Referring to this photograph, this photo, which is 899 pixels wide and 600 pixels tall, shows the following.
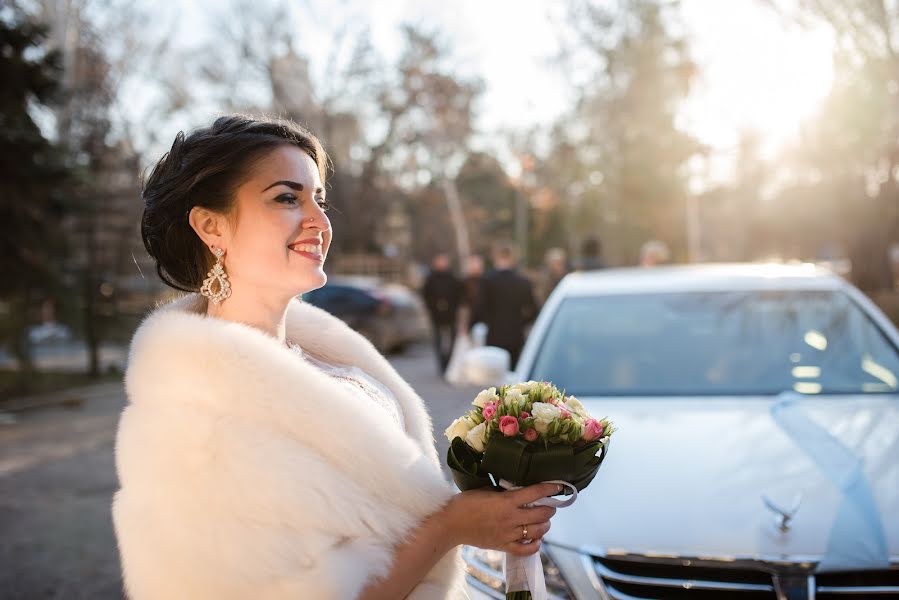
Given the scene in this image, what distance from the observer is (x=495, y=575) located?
2.52 m

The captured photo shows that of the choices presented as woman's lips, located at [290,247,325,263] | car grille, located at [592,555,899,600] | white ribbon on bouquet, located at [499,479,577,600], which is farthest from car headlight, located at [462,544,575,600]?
woman's lips, located at [290,247,325,263]

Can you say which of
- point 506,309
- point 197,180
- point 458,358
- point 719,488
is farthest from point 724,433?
point 458,358

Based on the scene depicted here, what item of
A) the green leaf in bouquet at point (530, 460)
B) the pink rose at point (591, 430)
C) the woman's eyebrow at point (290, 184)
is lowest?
the green leaf in bouquet at point (530, 460)

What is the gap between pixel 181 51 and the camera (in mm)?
23375

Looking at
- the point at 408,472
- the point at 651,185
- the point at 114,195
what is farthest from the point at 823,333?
the point at 651,185

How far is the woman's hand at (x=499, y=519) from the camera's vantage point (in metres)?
Result: 1.68

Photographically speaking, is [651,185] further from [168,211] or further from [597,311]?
[168,211]

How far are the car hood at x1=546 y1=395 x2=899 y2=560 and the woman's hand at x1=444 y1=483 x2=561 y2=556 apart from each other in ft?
2.56

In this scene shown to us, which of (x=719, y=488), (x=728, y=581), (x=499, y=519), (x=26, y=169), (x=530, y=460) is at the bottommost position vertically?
(x=728, y=581)

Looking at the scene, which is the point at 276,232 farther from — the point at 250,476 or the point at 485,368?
the point at 485,368

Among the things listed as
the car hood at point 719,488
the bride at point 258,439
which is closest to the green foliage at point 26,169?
the car hood at point 719,488

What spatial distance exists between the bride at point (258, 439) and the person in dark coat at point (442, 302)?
11.0 metres

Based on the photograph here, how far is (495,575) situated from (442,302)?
1049cm

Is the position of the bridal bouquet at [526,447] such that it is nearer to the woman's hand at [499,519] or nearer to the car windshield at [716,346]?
the woman's hand at [499,519]
